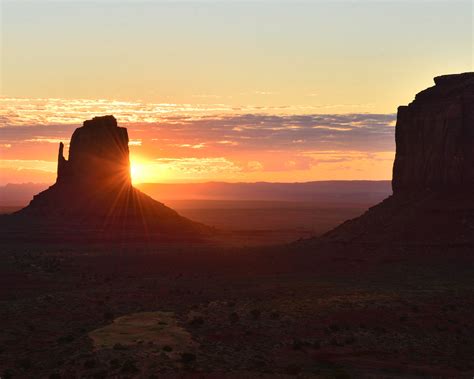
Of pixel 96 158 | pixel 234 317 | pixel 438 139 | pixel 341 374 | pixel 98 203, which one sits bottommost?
pixel 341 374

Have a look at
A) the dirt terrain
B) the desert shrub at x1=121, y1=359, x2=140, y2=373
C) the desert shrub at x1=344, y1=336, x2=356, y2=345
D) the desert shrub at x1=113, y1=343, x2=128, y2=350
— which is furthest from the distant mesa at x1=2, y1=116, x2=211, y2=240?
the desert shrub at x1=121, y1=359, x2=140, y2=373

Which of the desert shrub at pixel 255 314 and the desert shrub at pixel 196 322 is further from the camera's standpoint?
the desert shrub at pixel 255 314

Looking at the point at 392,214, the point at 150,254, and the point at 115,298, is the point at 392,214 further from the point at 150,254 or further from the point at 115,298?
the point at 115,298

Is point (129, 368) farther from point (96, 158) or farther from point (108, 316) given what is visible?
point (96, 158)

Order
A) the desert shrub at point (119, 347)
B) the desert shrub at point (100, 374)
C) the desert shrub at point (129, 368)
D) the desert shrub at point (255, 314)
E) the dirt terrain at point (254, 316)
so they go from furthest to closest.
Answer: the desert shrub at point (255, 314) → the desert shrub at point (119, 347) → the dirt terrain at point (254, 316) → the desert shrub at point (129, 368) → the desert shrub at point (100, 374)

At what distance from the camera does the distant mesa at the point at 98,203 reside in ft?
332

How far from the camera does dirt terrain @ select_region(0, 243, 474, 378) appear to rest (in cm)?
3056

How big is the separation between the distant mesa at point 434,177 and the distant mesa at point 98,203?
122 ft

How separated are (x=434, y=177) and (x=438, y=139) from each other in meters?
4.10

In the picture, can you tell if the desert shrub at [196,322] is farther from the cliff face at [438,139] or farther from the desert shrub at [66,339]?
the cliff face at [438,139]

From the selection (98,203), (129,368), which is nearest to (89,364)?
(129,368)

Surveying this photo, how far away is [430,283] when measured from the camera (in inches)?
2095

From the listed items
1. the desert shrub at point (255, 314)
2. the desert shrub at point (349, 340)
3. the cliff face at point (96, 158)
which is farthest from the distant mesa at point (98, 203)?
the desert shrub at point (349, 340)

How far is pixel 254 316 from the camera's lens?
4009 centimetres
